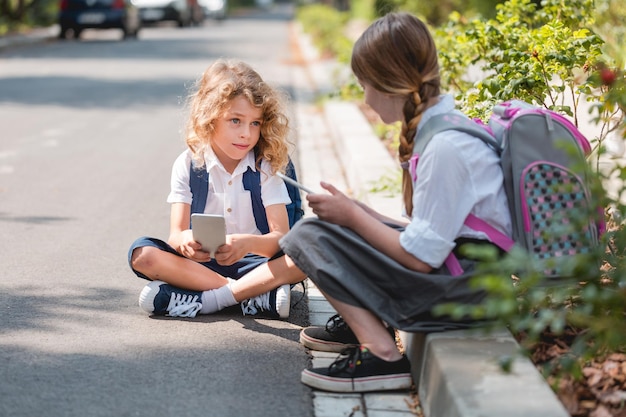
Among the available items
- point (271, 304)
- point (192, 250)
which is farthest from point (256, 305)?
point (192, 250)

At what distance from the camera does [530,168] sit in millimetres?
3355

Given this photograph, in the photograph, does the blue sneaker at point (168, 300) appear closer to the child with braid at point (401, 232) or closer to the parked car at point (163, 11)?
the child with braid at point (401, 232)

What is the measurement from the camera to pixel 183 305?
4305 millimetres

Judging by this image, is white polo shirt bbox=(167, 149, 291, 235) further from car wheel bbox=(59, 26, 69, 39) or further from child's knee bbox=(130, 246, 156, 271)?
car wheel bbox=(59, 26, 69, 39)

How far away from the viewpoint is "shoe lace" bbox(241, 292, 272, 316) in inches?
170

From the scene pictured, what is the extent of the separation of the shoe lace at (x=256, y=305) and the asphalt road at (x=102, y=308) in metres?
0.07

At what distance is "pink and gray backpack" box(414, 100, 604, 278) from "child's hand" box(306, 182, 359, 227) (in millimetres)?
305

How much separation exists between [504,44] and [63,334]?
2.72 m

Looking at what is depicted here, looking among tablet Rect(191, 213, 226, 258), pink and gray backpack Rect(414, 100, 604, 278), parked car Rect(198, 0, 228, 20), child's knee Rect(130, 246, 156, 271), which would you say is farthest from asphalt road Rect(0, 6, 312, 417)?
parked car Rect(198, 0, 228, 20)

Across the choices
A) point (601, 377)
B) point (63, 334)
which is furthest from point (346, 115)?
point (601, 377)

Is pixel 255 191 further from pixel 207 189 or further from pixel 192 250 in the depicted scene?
pixel 192 250

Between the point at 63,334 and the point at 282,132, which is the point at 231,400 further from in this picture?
the point at 282,132

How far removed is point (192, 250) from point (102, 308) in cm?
62

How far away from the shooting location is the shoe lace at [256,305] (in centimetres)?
431
